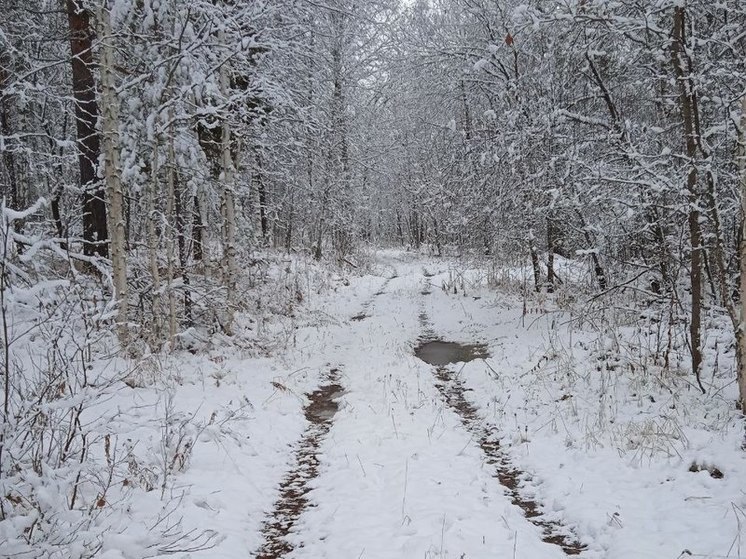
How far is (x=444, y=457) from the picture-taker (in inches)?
246

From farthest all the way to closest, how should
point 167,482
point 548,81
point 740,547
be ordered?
point 548,81, point 167,482, point 740,547

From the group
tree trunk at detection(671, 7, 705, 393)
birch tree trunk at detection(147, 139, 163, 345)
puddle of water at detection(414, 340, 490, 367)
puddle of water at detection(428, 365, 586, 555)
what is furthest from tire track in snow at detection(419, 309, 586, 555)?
birch tree trunk at detection(147, 139, 163, 345)

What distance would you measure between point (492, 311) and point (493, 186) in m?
3.79

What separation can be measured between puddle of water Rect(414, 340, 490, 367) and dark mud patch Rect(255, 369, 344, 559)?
9.35 ft

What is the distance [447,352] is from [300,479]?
6589mm

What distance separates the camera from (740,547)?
157 inches

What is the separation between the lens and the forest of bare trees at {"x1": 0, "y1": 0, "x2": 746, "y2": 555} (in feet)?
23.0

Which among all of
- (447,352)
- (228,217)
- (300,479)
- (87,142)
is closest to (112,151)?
(228,217)

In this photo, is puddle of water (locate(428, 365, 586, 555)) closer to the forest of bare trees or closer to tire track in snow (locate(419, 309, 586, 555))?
tire track in snow (locate(419, 309, 586, 555))

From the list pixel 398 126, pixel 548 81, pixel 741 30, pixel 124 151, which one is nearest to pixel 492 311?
pixel 548 81

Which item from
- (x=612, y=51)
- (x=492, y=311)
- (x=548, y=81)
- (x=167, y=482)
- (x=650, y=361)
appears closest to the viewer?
(x=167, y=482)

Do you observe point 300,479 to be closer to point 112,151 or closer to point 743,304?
point 743,304

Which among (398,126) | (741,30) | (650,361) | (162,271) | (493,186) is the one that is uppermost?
(398,126)

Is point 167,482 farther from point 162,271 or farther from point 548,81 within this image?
point 548,81
